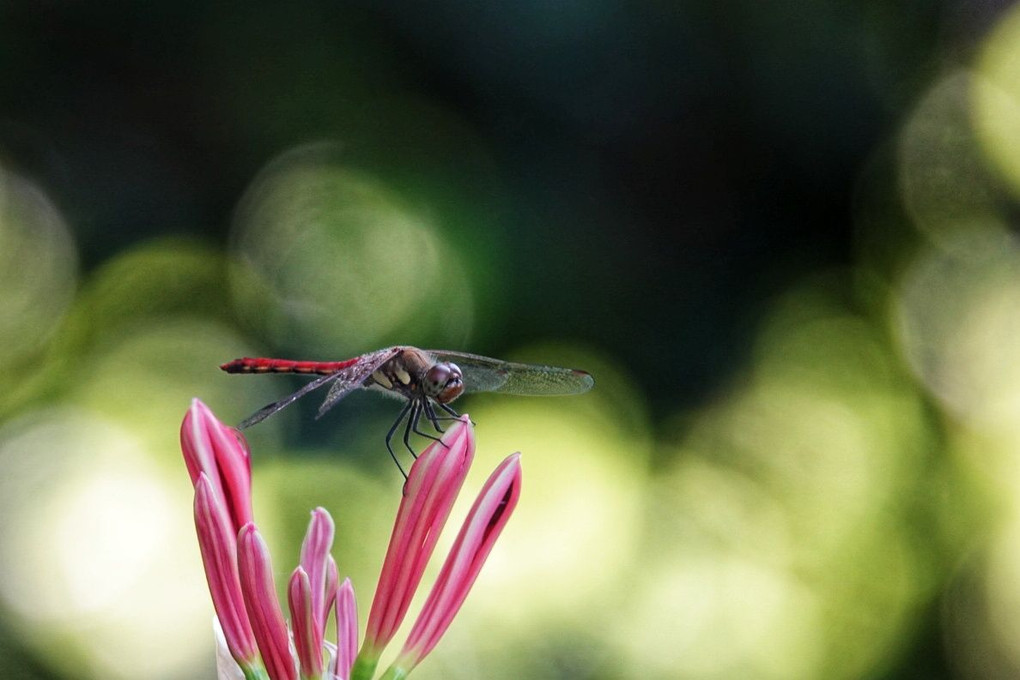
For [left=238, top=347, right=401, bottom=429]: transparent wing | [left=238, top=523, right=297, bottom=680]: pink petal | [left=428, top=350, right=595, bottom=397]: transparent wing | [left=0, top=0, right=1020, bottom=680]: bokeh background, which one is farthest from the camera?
A: [left=0, top=0, right=1020, bottom=680]: bokeh background

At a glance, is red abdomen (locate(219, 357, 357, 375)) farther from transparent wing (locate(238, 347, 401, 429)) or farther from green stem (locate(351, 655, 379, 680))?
green stem (locate(351, 655, 379, 680))

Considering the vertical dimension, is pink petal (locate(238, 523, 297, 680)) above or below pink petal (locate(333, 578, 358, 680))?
above

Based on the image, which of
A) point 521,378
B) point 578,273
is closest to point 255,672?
point 521,378

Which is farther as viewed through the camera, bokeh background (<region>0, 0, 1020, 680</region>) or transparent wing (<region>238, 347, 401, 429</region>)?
bokeh background (<region>0, 0, 1020, 680</region>)

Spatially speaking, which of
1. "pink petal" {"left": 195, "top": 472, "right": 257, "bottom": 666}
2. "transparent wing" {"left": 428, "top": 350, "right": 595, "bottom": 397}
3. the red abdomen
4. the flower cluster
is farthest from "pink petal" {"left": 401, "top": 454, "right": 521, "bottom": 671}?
"transparent wing" {"left": 428, "top": 350, "right": 595, "bottom": 397}

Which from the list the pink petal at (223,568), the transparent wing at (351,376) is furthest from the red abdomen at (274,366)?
the pink petal at (223,568)

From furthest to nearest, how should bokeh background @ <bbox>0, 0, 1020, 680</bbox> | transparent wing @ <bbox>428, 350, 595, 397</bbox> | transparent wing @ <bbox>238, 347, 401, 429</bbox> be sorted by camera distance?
1. bokeh background @ <bbox>0, 0, 1020, 680</bbox>
2. transparent wing @ <bbox>428, 350, 595, 397</bbox>
3. transparent wing @ <bbox>238, 347, 401, 429</bbox>

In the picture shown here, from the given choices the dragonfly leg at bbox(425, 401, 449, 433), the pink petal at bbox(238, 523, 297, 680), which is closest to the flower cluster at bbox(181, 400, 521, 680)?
the pink petal at bbox(238, 523, 297, 680)
